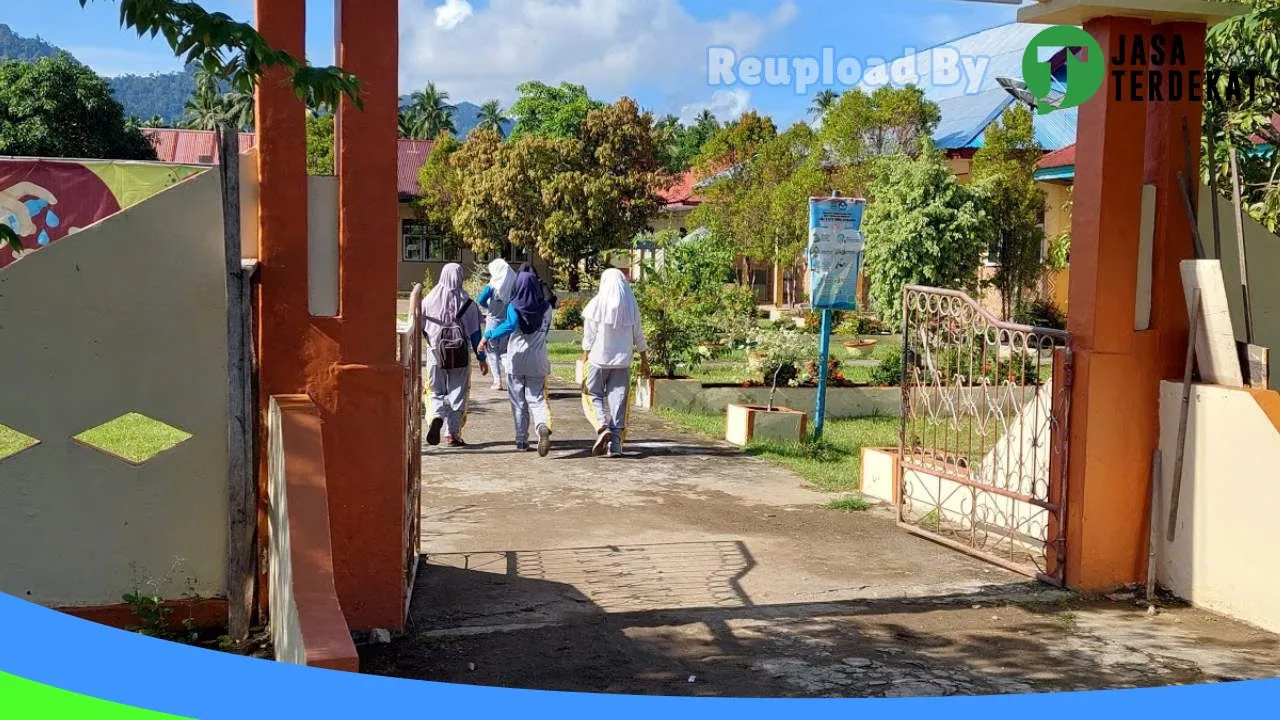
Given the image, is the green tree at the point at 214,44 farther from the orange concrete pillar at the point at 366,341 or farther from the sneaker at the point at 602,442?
the sneaker at the point at 602,442

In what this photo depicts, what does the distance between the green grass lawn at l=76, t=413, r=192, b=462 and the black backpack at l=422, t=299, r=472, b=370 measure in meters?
2.35

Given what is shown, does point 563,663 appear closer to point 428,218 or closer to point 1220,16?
point 1220,16

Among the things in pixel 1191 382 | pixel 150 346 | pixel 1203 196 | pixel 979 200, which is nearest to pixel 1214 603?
pixel 1191 382

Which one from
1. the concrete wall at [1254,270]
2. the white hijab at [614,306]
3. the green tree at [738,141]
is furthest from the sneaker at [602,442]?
the green tree at [738,141]

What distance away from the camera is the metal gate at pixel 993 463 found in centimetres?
723

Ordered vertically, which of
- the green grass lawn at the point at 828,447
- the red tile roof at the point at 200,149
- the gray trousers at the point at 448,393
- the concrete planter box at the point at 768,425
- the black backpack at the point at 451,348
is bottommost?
the green grass lawn at the point at 828,447

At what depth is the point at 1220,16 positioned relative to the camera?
699 cm

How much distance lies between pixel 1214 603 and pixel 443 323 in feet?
23.3

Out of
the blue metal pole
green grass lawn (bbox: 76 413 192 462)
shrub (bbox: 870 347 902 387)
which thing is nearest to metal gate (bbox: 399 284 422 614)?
green grass lawn (bbox: 76 413 192 462)

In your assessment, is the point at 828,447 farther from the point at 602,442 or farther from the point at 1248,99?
the point at 1248,99

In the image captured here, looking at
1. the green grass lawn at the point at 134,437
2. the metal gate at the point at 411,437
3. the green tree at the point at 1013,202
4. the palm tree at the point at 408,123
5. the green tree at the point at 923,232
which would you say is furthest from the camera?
the palm tree at the point at 408,123

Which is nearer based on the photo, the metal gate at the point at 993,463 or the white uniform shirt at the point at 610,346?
the metal gate at the point at 993,463

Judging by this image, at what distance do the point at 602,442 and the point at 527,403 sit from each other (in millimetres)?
876

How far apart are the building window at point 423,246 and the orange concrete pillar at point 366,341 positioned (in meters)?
36.8
